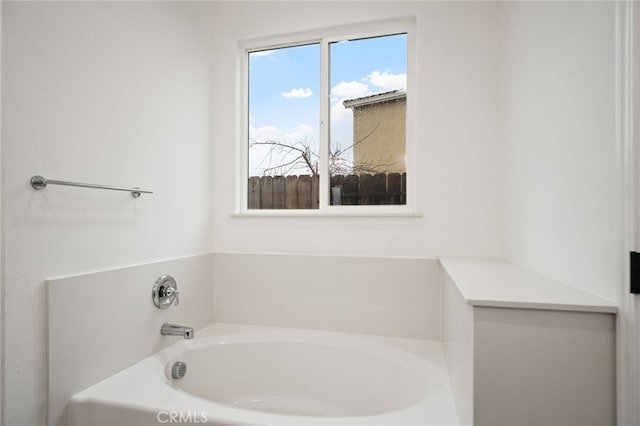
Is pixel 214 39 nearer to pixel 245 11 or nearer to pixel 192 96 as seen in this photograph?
pixel 245 11

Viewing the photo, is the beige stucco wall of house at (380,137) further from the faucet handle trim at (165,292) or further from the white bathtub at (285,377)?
the faucet handle trim at (165,292)

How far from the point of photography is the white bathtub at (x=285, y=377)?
1.24 m

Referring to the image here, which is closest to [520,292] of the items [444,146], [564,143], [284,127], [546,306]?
[546,306]

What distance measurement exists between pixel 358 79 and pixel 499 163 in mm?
956

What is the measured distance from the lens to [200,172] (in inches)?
80.3

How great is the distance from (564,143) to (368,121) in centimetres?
114

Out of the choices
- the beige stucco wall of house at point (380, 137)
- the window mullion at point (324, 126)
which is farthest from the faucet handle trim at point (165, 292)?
the beige stucco wall of house at point (380, 137)

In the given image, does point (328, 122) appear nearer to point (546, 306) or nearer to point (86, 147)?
point (86, 147)

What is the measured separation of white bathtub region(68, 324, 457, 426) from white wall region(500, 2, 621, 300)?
0.66 m

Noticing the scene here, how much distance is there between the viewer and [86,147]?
50.7 inches

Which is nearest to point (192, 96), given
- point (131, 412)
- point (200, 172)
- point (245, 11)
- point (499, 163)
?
point (200, 172)

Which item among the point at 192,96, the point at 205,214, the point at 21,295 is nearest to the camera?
the point at 21,295

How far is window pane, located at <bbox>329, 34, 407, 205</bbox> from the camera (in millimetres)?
1988
